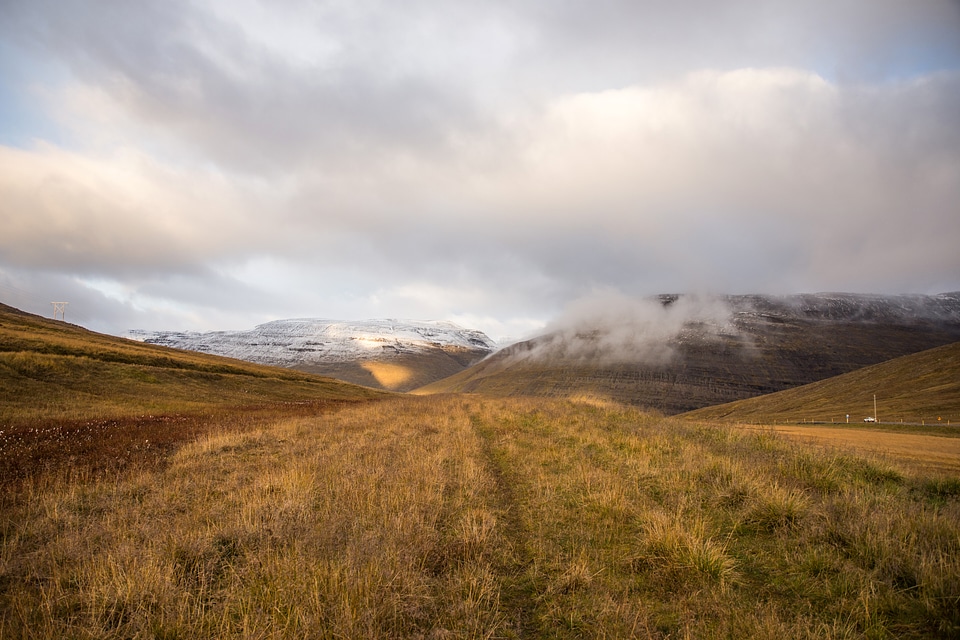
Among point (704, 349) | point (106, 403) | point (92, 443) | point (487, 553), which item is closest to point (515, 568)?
point (487, 553)

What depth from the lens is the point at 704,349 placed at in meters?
136

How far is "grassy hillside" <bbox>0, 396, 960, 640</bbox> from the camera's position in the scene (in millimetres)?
3680

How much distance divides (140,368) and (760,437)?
43270 mm

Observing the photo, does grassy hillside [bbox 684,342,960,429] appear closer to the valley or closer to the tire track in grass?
the valley

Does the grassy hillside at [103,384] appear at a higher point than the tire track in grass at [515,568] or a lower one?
lower

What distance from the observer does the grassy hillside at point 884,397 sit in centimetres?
4269

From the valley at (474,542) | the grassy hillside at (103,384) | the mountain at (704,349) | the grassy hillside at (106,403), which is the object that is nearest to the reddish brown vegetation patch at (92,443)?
the grassy hillside at (106,403)

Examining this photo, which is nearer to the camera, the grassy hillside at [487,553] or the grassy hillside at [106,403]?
the grassy hillside at [487,553]

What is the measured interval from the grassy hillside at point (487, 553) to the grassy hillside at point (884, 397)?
44.9m

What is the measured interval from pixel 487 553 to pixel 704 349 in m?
151

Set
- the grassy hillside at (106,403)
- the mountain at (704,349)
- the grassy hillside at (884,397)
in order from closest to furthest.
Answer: the grassy hillside at (106,403), the grassy hillside at (884,397), the mountain at (704,349)

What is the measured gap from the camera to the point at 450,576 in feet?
14.9

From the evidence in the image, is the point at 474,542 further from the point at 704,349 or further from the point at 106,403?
the point at 704,349

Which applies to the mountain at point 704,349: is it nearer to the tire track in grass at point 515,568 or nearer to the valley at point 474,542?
the valley at point 474,542
